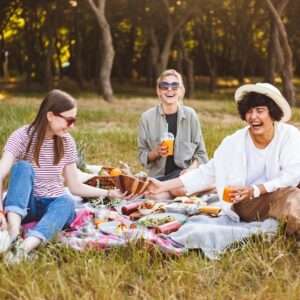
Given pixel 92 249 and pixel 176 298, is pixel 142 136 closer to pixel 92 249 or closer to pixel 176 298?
pixel 92 249

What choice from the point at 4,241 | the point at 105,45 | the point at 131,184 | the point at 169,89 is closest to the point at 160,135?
the point at 169,89

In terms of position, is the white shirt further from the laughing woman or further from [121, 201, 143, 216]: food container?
the laughing woman

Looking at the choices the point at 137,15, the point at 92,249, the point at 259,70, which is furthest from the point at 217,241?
the point at 259,70

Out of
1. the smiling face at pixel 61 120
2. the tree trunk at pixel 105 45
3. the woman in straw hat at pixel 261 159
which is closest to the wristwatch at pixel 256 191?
the woman in straw hat at pixel 261 159

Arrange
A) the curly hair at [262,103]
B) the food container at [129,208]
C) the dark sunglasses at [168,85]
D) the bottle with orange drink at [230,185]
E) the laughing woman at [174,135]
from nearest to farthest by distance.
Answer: the bottle with orange drink at [230,185]
the curly hair at [262,103]
the food container at [129,208]
the dark sunglasses at [168,85]
the laughing woman at [174,135]

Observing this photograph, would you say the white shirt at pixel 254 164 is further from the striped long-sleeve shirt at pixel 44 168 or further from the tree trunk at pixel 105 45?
the tree trunk at pixel 105 45

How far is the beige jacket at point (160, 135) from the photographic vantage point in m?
6.70

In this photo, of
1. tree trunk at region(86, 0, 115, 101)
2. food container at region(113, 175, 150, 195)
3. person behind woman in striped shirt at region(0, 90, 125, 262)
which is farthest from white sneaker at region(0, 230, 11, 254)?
tree trunk at region(86, 0, 115, 101)

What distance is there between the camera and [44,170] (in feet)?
16.5

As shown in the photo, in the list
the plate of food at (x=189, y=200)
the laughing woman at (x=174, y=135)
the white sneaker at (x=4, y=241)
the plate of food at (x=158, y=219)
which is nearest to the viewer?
the white sneaker at (x=4, y=241)

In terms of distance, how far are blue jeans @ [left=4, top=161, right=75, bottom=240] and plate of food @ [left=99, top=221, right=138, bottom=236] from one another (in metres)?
0.28

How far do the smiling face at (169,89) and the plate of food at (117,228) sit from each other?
1.86m

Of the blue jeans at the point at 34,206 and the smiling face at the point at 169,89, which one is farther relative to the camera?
the smiling face at the point at 169,89

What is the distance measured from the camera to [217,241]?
4539 millimetres
